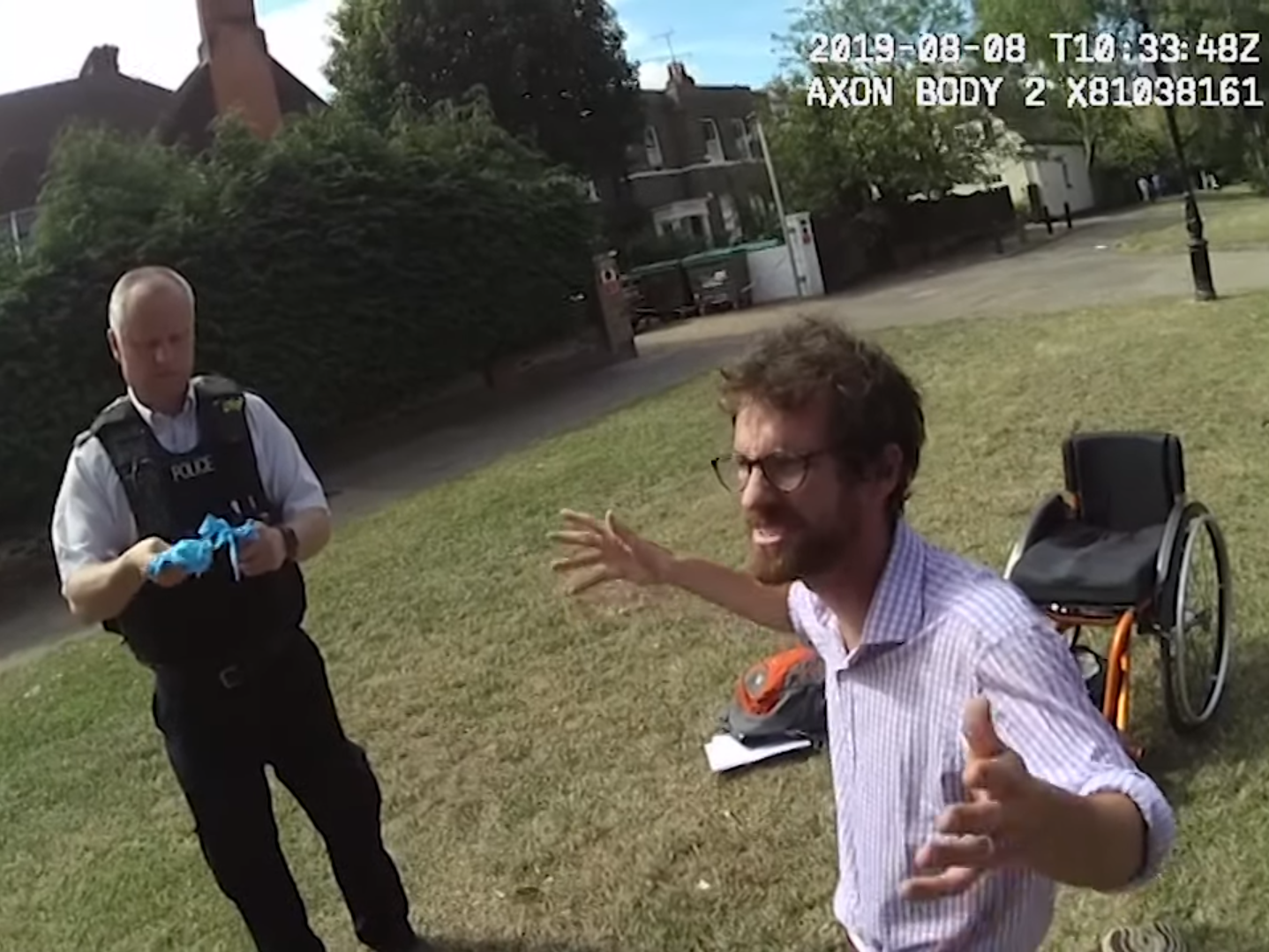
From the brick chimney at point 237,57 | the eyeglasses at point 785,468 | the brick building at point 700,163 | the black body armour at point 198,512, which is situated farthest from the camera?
the brick building at point 700,163

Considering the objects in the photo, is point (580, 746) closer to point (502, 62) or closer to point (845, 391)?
point (845, 391)

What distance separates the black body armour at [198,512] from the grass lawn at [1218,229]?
66.4ft

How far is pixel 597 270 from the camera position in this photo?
62.4 ft

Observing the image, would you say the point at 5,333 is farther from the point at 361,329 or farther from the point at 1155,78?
→ the point at 1155,78

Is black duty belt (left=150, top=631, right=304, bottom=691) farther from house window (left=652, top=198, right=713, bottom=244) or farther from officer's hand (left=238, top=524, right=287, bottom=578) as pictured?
house window (left=652, top=198, right=713, bottom=244)

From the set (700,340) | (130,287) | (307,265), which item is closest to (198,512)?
(130,287)

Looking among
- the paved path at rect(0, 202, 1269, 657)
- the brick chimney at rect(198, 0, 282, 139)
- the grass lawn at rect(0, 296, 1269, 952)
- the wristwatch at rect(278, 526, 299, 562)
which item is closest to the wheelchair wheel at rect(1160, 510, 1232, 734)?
the grass lawn at rect(0, 296, 1269, 952)

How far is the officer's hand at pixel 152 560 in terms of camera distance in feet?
10.4

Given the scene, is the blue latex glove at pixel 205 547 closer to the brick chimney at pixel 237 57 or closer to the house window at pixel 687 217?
the brick chimney at pixel 237 57

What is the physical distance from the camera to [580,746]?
5.53 meters

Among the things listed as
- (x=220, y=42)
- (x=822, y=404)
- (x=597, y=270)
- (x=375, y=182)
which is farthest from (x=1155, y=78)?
(x=220, y=42)

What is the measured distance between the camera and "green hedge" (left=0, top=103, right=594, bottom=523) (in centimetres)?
1266

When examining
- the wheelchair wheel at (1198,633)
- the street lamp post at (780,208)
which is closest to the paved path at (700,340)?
the street lamp post at (780,208)

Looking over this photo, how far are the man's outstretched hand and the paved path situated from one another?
556 centimetres
